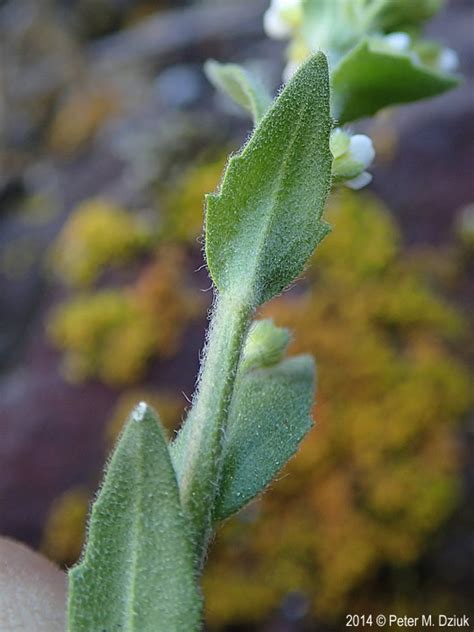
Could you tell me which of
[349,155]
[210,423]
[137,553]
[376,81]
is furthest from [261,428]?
[376,81]

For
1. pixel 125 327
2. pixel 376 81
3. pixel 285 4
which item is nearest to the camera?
pixel 376 81

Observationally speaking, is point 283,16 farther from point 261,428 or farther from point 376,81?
point 261,428

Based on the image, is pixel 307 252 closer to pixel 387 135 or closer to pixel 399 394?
pixel 399 394

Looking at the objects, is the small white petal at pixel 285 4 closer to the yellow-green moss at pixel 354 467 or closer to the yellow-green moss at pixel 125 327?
the yellow-green moss at pixel 354 467

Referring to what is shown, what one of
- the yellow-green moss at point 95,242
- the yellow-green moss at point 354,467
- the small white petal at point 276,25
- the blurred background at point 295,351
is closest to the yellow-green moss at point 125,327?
the blurred background at point 295,351

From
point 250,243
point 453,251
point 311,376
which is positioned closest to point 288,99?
point 250,243

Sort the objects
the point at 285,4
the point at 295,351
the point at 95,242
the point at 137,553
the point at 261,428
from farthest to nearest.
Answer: the point at 95,242 < the point at 295,351 < the point at 285,4 < the point at 261,428 < the point at 137,553
